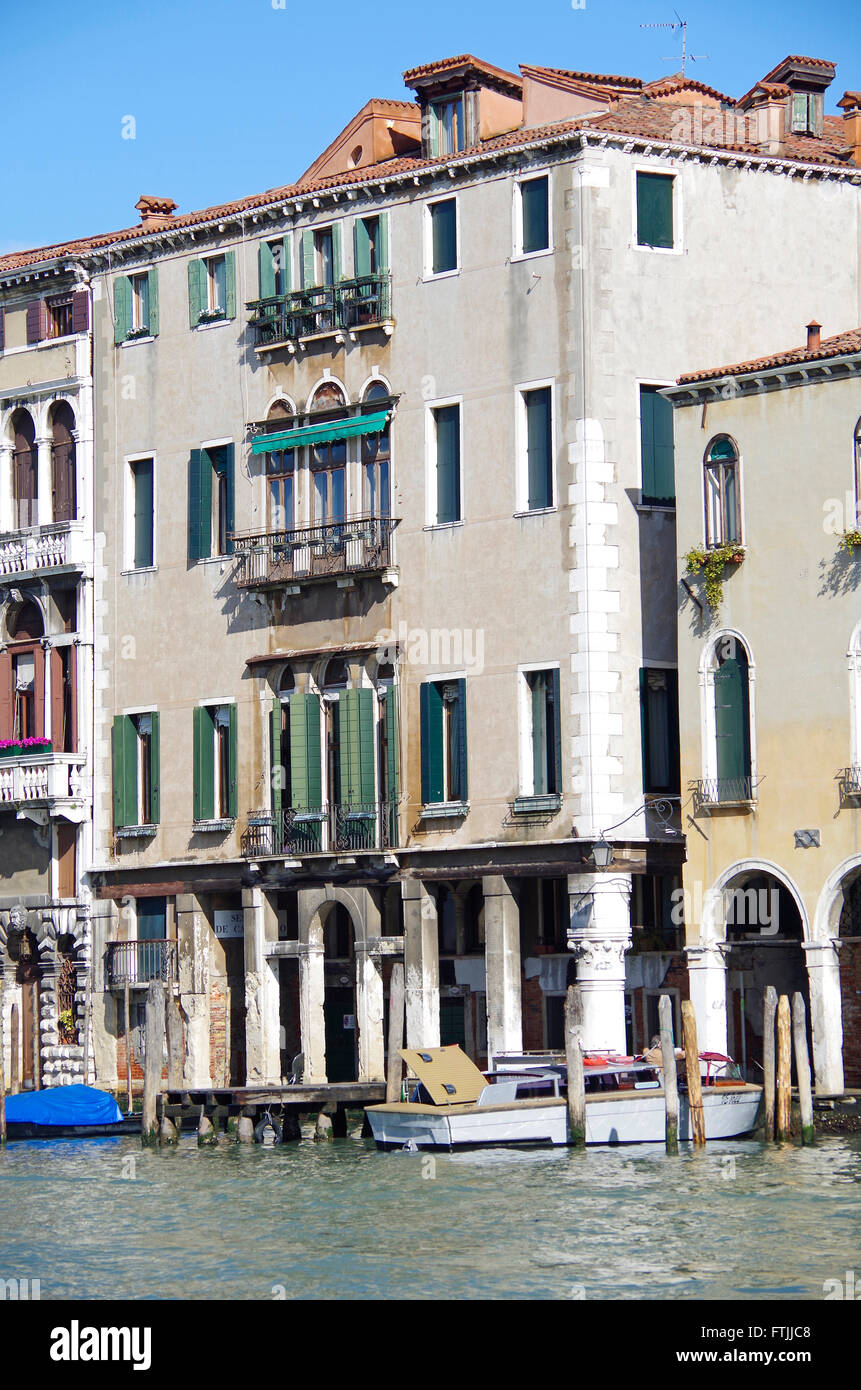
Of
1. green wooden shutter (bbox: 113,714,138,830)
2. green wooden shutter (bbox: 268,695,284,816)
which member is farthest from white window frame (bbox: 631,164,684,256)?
green wooden shutter (bbox: 113,714,138,830)

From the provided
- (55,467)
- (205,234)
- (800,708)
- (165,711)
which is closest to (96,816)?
(165,711)

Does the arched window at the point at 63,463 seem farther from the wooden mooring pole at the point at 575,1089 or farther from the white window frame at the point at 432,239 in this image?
the wooden mooring pole at the point at 575,1089

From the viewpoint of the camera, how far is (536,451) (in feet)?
136

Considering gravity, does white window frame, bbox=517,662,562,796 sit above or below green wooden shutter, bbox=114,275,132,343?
below

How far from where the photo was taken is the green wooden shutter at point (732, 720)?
3862cm

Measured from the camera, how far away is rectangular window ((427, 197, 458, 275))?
42531 millimetres

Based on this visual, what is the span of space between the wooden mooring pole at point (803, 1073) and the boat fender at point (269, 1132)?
796cm

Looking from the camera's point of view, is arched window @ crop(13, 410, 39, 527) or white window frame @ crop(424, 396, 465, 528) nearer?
white window frame @ crop(424, 396, 465, 528)

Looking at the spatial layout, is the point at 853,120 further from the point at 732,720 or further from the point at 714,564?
the point at 732,720

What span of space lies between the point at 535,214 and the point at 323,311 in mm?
4091

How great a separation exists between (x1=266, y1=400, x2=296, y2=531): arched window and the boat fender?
31.1 feet

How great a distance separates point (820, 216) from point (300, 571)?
943cm

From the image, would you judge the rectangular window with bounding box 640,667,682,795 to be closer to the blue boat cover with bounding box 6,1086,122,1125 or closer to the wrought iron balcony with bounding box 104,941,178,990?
the blue boat cover with bounding box 6,1086,122,1125
